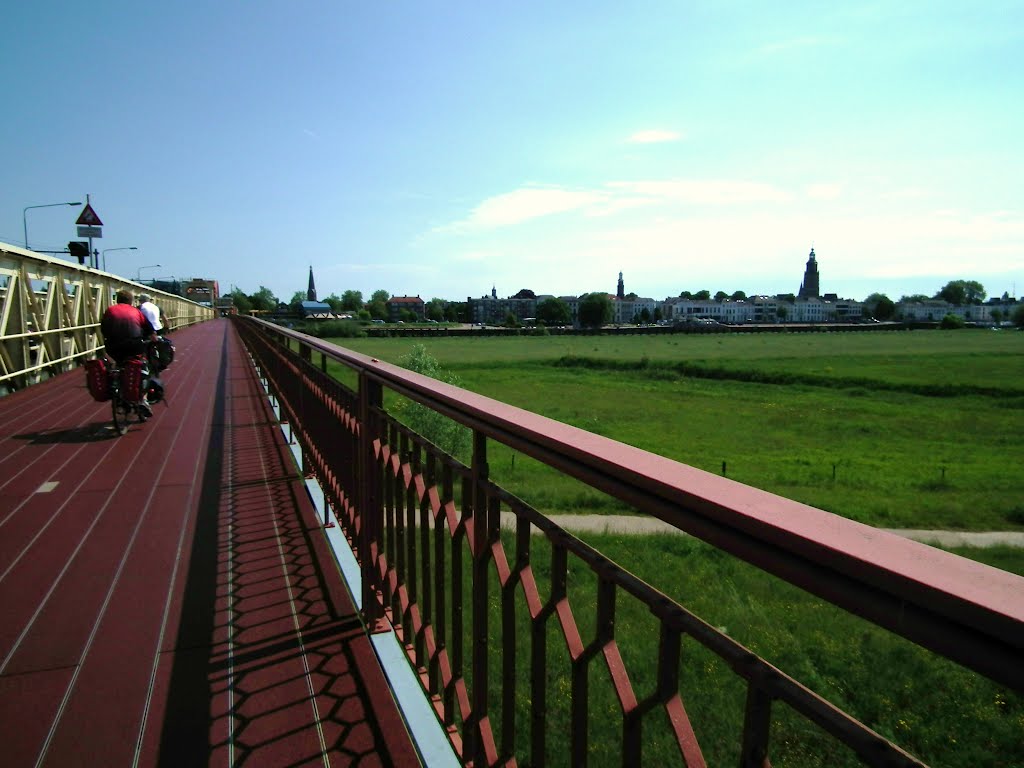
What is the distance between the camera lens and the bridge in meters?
0.71

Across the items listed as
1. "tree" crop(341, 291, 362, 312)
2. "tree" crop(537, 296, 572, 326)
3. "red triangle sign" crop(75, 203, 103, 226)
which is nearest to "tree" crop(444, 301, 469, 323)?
"tree" crop(341, 291, 362, 312)

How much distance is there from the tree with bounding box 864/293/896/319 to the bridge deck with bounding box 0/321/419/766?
571ft

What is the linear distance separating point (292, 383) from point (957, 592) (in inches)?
211

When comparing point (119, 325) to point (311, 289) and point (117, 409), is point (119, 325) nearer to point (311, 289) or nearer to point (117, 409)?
point (117, 409)

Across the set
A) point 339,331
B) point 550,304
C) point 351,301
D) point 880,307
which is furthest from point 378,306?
point 880,307

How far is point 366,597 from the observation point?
2672 mm

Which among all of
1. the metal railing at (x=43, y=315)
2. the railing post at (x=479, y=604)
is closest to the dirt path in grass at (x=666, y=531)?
the metal railing at (x=43, y=315)

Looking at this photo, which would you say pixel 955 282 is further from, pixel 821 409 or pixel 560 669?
pixel 560 669

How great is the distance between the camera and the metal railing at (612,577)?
0.60 m

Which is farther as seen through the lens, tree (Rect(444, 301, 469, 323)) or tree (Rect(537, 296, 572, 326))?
tree (Rect(444, 301, 469, 323))

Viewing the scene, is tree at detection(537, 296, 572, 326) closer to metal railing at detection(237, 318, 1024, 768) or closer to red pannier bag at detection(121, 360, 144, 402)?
red pannier bag at detection(121, 360, 144, 402)

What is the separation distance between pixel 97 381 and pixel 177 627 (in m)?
4.00

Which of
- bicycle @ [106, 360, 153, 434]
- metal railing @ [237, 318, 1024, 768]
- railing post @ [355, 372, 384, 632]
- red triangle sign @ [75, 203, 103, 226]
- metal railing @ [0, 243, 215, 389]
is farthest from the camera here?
red triangle sign @ [75, 203, 103, 226]

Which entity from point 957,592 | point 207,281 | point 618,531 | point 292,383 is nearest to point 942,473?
point 618,531
